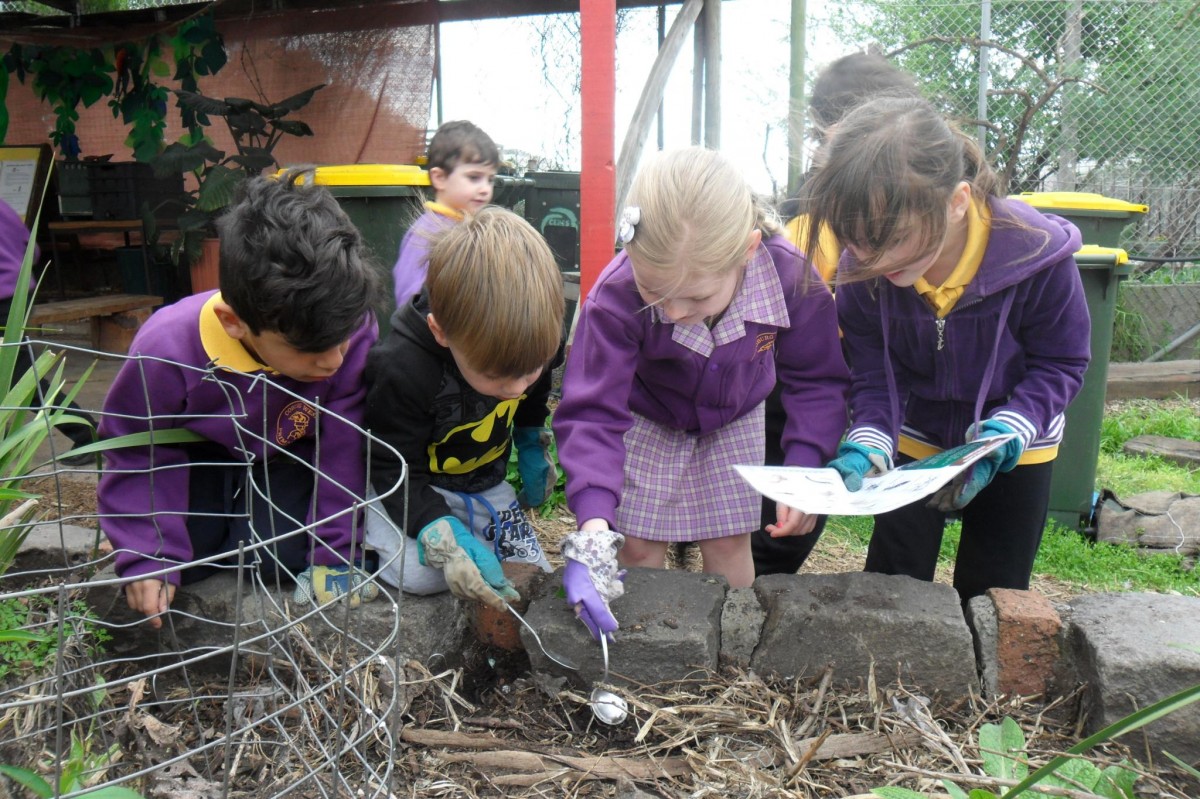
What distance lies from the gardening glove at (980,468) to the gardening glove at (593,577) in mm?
647

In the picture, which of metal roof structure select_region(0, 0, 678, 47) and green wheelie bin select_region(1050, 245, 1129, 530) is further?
metal roof structure select_region(0, 0, 678, 47)

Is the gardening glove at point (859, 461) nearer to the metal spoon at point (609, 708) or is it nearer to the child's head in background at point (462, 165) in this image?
the metal spoon at point (609, 708)

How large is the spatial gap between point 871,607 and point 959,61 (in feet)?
16.5

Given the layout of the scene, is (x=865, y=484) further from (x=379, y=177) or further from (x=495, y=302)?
(x=379, y=177)

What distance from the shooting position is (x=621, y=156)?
13.5 ft

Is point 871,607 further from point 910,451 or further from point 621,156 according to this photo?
point 621,156

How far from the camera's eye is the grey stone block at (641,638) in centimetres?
179

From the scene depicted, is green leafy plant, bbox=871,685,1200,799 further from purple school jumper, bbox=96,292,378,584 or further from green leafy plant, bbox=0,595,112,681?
green leafy plant, bbox=0,595,112,681

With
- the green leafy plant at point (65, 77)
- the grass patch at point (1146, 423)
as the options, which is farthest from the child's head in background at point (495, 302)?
the green leafy plant at point (65, 77)

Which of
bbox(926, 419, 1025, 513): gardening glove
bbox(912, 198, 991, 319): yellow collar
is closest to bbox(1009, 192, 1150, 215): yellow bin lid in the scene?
bbox(912, 198, 991, 319): yellow collar

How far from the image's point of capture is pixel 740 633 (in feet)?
6.09

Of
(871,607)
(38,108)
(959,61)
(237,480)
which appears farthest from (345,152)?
(871,607)

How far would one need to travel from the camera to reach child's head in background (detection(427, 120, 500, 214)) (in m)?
3.54

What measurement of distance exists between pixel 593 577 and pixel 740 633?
0.32 m
